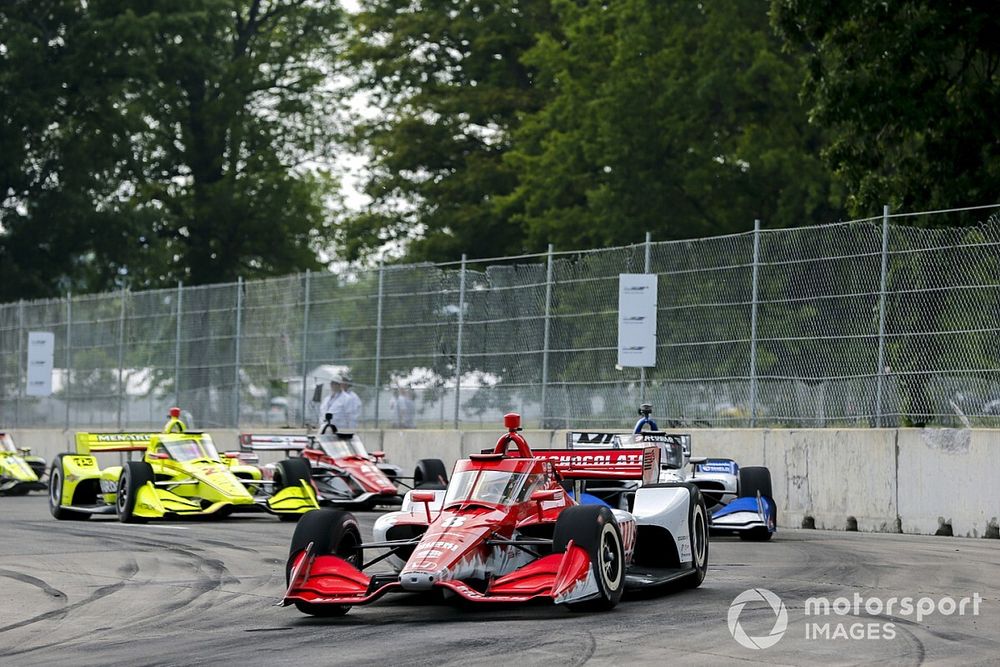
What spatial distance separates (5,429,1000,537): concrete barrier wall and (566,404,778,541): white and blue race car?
4.90 ft

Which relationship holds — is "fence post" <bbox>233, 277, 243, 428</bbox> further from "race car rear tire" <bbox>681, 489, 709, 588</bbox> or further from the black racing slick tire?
"race car rear tire" <bbox>681, 489, 709, 588</bbox>

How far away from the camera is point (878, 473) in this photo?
18.0 meters

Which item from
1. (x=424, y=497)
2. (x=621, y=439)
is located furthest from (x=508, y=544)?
(x=621, y=439)

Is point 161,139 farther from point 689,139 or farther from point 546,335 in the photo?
point 546,335

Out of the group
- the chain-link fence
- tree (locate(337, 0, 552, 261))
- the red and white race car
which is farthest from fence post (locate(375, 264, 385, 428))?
tree (locate(337, 0, 552, 261))

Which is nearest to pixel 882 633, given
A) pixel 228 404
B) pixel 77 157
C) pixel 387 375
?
pixel 387 375

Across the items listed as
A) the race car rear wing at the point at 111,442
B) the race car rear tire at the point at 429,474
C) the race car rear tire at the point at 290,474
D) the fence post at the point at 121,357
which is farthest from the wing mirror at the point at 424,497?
the fence post at the point at 121,357

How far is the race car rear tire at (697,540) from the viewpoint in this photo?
11.9 metres

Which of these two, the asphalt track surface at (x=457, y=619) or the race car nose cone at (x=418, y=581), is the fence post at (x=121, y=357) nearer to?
the asphalt track surface at (x=457, y=619)

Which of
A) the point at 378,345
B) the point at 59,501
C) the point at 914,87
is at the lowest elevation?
the point at 59,501

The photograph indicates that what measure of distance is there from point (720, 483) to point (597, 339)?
4740 millimetres

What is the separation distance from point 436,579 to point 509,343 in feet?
43.2

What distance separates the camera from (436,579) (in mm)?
9930

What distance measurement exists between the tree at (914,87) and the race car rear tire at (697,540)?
11.2 m
